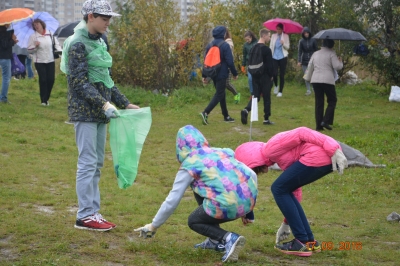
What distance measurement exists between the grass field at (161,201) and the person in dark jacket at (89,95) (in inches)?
12.2

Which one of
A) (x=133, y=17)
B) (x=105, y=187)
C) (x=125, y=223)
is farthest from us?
(x=133, y=17)

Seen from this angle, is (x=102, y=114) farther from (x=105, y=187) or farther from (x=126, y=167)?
(x=105, y=187)

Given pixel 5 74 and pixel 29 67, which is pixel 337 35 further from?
pixel 29 67

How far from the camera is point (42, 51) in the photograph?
14.6 metres

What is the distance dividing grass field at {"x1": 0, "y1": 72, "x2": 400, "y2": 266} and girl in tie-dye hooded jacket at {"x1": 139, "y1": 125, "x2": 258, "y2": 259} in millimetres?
469

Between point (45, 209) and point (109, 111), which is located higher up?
point (109, 111)

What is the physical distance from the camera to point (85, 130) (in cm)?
603

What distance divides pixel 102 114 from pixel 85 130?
204 mm

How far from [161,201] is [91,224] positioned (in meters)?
1.69

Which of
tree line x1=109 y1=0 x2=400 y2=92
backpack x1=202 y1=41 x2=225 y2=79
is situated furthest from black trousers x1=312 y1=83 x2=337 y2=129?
tree line x1=109 y1=0 x2=400 y2=92

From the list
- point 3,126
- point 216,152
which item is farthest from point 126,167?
point 3,126

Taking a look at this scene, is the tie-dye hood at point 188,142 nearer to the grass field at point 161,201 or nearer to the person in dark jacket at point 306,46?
the grass field at point 161,201

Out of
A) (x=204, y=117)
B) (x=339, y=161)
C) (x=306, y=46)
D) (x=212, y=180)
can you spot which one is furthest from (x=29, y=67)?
(x=339, y=161)

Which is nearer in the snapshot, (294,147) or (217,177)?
(217,177)
